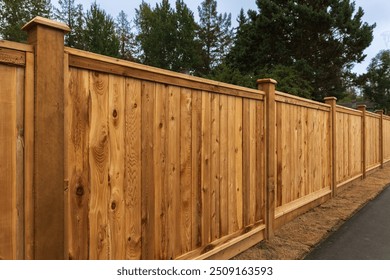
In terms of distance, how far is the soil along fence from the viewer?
1466mm

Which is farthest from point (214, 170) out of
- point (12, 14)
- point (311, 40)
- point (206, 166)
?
point (12, 14)

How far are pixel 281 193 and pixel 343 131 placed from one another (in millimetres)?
2974

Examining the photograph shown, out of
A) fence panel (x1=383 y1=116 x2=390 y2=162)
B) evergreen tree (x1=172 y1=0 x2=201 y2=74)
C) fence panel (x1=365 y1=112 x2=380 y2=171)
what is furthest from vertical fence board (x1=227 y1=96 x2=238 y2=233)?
evergreen tree (x1=172 y1=0 x2=201 y2=74)

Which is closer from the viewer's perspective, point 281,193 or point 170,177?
point 170,177

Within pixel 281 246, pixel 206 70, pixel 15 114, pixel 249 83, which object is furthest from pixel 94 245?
pixel 206 70

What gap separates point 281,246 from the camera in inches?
124

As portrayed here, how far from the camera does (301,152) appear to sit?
4.19 metres

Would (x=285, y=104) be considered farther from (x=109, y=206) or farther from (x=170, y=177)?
(x=109, y=206)

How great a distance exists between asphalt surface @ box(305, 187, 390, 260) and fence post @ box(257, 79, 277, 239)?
52 centimetres

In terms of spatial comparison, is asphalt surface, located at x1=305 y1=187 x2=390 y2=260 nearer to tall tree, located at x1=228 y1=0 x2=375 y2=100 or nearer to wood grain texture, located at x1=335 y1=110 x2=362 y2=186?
wood grain texture, located at x1=335 y1=110 x2=362 y2=186

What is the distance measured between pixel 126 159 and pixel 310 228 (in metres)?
2.63

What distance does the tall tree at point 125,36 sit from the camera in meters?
24.0

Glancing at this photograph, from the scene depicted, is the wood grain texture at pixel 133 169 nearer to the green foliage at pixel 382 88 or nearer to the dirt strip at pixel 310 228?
the dirt strip at pixel 310 228
